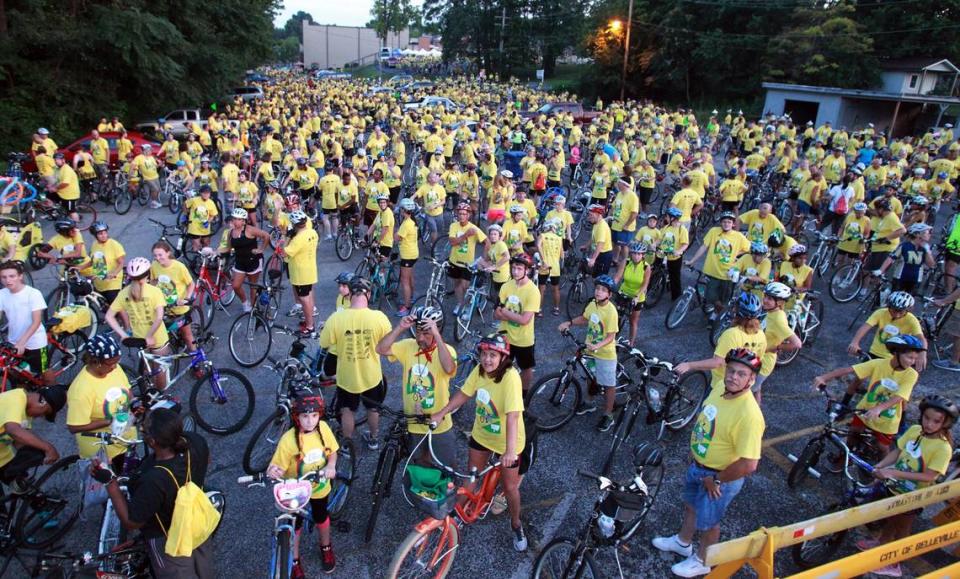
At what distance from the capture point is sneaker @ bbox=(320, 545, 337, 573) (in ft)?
16.0

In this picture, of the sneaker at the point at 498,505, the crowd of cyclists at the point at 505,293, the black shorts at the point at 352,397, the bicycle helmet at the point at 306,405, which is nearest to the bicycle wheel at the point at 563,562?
the crowd of cyclists at the point at 505,293

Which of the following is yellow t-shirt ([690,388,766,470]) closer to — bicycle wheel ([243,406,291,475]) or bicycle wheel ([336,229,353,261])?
bicycle wheel ([243,406,291,475])

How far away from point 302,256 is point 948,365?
391 inches

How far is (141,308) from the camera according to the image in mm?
6688

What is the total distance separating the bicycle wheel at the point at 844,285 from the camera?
11234 millimetres

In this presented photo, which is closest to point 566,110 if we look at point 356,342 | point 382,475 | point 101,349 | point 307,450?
point 356,342

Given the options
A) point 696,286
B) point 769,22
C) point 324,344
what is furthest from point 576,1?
point 324,344

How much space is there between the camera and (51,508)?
5086mm

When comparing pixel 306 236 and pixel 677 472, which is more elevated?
pixel 306 236

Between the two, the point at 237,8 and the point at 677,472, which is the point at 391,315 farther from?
the point at 237,8

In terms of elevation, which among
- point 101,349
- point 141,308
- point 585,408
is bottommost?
point 585,408

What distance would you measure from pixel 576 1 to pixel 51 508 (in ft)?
258

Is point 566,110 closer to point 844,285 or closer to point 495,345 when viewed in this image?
point 844,285

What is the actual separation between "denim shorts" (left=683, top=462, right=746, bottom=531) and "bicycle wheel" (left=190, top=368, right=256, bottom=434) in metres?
4.84
